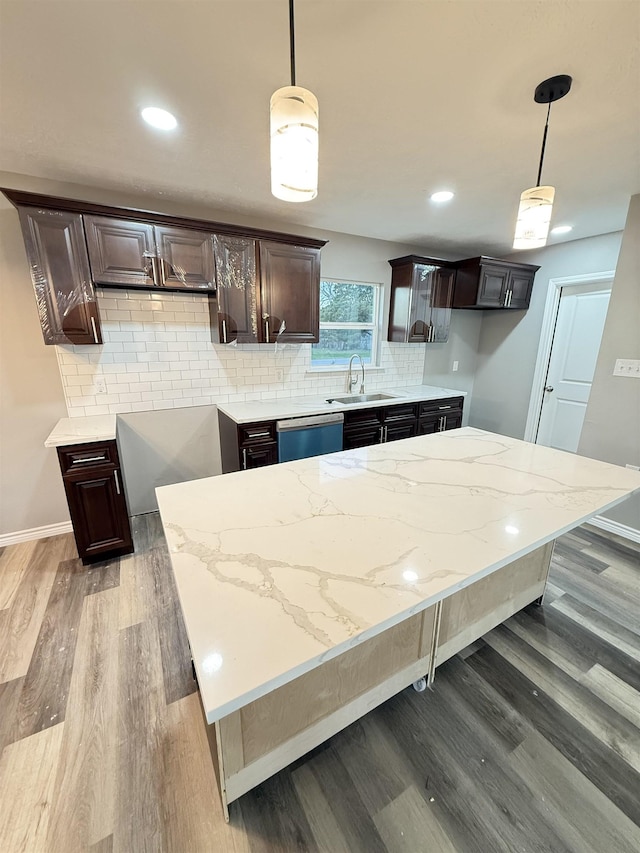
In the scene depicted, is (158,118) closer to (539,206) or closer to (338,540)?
(539,206)

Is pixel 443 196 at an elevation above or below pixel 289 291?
above

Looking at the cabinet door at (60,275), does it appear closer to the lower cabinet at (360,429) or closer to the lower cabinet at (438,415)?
the lower cabinet at (360,429)

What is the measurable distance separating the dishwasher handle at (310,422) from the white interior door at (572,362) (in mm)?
2705

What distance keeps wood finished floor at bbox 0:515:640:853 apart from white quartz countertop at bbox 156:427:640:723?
0.89 meters

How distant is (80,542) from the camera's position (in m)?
2.28

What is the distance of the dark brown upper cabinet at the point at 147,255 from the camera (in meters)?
2.23

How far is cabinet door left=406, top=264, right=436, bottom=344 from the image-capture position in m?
3.66

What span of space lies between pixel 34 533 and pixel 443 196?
3927 mm

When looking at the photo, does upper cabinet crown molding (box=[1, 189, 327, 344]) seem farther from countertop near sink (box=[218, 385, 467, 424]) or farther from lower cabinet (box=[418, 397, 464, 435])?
lower cabinet (box=[418, 397, 464, 435])

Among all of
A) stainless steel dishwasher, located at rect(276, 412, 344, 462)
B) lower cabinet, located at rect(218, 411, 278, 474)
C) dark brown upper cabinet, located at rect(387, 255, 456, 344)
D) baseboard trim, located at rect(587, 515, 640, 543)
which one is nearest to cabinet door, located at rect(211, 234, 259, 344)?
lower cabinet, located at rect(218, 411, 278, 474)

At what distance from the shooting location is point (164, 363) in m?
2.86

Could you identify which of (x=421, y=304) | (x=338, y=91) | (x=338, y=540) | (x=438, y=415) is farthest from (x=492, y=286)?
(x=338, y=540)

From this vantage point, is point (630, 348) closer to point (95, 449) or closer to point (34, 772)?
point (95, 449)

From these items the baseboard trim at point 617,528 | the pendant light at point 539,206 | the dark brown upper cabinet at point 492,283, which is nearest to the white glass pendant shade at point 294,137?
the pendant light at point 539,206
